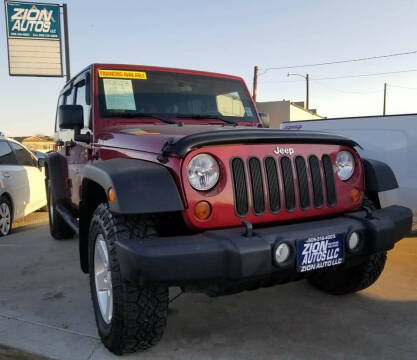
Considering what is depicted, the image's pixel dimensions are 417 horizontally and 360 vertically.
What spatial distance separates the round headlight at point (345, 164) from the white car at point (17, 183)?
5043 millimetres

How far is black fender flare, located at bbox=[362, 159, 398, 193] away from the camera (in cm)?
297

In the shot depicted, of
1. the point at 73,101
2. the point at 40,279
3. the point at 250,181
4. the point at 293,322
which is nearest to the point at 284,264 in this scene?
the point at 250,181

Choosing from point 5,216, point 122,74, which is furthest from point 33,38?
point 122,74

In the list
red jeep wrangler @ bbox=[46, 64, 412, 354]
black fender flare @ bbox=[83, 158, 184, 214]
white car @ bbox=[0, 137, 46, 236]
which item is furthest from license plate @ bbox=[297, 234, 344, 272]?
white car @ bbox=[0, 137, 46, 236]

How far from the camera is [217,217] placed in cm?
238

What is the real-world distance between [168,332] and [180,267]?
3.42 ft

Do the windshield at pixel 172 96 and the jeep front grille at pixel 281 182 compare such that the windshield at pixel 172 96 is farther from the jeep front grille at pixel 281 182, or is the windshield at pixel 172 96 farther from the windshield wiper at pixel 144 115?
the jeep front grille at pixel 281 182

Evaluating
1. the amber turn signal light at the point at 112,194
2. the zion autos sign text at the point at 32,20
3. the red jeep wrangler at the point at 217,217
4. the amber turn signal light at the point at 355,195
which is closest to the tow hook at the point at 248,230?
the red jeep wrangler at the point at 217,217

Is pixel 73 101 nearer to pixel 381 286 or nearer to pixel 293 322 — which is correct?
pixel 293 322

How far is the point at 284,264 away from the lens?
2.30 meters

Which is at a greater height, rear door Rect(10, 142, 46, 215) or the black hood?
the black hood

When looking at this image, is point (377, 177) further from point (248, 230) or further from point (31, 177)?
point (31, 177)

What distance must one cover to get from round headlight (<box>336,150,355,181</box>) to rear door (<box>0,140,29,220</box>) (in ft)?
16.5

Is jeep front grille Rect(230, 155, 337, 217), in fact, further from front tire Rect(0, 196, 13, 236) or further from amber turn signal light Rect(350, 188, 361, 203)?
front tire Rect(0, 196, 13, 236)
